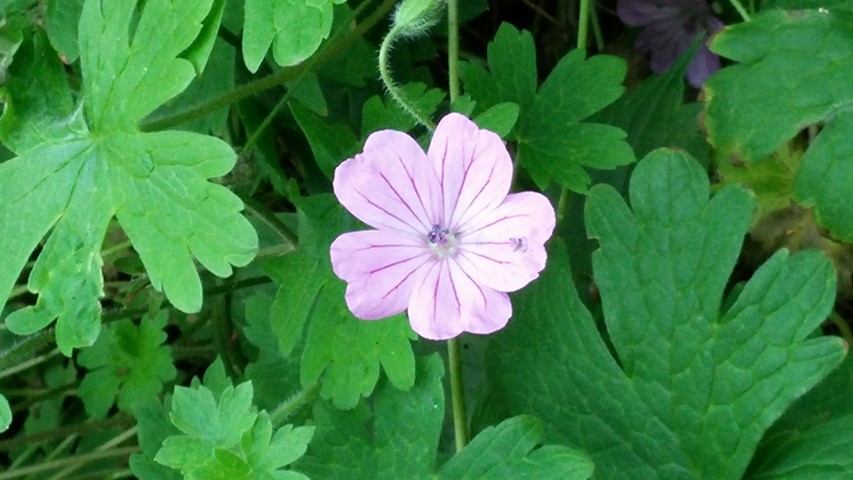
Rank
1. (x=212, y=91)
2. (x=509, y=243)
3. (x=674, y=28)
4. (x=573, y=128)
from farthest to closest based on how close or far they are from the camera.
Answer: (x=674, y=28) → (x=212, y=91) → (x=573, y=128) → (x=509, y=243)

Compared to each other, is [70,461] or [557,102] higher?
[557,102]

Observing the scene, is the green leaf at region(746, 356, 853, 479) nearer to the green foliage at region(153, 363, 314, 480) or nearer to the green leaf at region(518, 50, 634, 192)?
the green leaf at region(518, 50, 634, 192)

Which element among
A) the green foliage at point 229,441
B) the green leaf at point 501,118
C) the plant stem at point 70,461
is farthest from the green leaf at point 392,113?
the plant stem at point 70,461

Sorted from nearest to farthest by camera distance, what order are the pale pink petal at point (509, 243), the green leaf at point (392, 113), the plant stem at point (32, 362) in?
1. the pale pink petal at point (509, 243)
2. the green leaf at point (392, 113)
3. the plant stem at point (32, 362)

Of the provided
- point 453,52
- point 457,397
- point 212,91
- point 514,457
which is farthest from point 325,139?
point 514,457

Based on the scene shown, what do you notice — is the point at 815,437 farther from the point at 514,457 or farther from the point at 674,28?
the point at 674,28

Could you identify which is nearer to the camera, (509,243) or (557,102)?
(509,243)

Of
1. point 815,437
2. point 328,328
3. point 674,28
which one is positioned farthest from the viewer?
point 674,28

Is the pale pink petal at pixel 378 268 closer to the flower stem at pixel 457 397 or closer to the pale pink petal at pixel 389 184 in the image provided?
the pale pink petal at pixel 389 184
